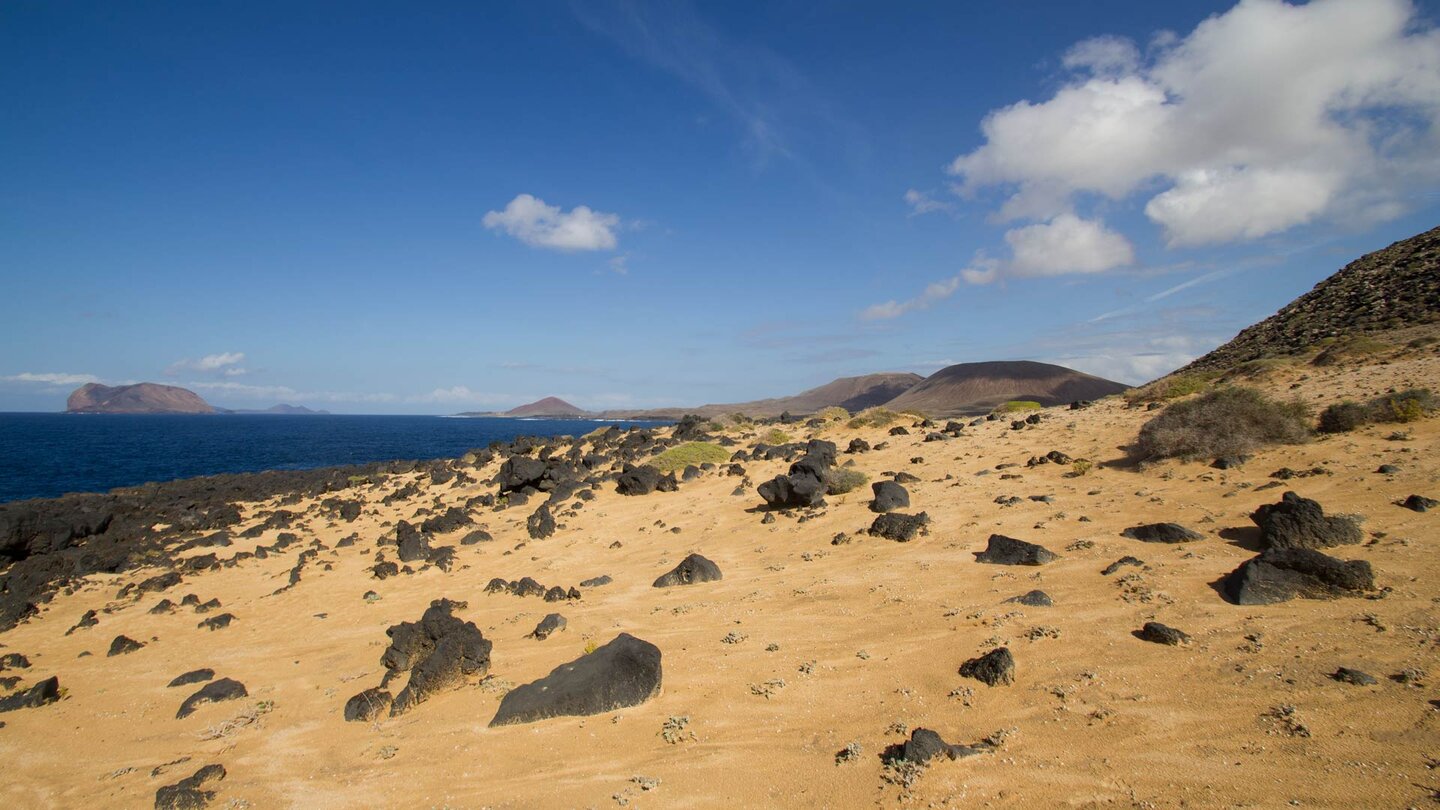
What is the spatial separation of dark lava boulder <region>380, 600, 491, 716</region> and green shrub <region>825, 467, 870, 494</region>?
1051 centimetres

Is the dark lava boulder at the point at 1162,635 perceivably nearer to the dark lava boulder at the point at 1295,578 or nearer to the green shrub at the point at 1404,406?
the dark lava boulder at the point at 1295,578

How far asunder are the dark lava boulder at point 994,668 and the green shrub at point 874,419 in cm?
2171

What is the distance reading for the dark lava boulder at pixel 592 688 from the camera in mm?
6965

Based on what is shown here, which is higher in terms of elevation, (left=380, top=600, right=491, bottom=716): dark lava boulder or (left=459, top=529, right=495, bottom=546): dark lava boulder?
(left=380, top=600, right=491, bottom=716): dark lava boulder

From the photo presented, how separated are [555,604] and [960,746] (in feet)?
28.5

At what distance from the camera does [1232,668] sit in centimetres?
573

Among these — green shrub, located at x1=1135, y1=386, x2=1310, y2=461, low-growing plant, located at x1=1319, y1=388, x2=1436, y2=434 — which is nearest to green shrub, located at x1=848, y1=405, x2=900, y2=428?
green shrub, located at x1=1135, y1=386, x2=1310, y2=461

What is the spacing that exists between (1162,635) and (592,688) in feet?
21.7

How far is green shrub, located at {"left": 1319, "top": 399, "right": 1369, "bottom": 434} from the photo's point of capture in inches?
490

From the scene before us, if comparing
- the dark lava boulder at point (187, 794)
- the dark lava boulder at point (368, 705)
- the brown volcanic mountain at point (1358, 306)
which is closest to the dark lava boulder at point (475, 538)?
the dark lava boulder at point (368, 705)

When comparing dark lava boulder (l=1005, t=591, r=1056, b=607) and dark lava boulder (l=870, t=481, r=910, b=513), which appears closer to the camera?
dark lava boulder (l=1005, t=591, r=1056, b=607)

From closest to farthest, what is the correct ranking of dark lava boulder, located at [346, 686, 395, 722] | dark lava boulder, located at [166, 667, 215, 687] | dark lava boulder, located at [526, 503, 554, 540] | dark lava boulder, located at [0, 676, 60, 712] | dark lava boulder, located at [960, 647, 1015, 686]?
dark lava boulder, located at [960, 647, 1015, 686] < dark lava boulder, located at [346, 686, 395, 722] < dark lava boulder, located at [0, 676, 60, 712] < dark lava boulder, located at [166, 667, 215, 687] < dark lava boulder, located at [526, 503, 554, 540]

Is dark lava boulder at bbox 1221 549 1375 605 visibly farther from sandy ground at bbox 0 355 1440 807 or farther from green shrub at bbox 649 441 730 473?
green shrub at bbox 649 441 730 473

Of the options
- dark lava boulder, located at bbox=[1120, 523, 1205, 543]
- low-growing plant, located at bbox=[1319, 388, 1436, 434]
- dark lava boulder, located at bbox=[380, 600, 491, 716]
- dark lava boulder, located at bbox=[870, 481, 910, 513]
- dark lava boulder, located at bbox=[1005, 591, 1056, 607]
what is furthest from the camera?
dark lava boulder, located at bbox=[870, 481, 910, 513]
